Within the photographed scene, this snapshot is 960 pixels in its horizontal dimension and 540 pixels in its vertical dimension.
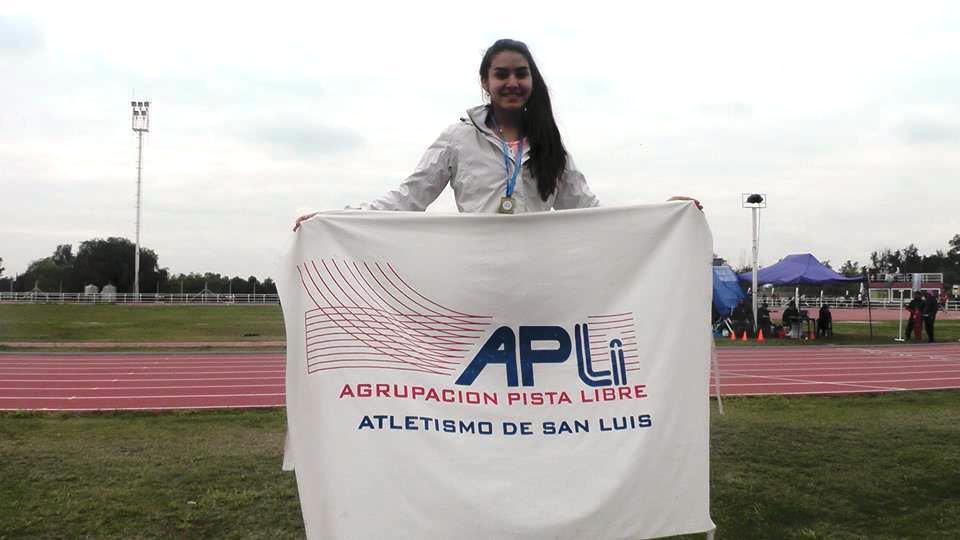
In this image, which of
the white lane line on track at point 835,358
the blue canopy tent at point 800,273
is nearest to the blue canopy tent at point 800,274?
the blue canopy tent at point 800,273

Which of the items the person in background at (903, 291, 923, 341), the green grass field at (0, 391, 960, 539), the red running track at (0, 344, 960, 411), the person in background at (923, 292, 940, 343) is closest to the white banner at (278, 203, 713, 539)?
the green grass field at (0, 391, 960, 539)

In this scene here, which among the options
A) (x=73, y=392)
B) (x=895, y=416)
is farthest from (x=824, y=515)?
(x=73, y=392)

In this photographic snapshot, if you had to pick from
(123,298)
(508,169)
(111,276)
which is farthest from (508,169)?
(111,276)

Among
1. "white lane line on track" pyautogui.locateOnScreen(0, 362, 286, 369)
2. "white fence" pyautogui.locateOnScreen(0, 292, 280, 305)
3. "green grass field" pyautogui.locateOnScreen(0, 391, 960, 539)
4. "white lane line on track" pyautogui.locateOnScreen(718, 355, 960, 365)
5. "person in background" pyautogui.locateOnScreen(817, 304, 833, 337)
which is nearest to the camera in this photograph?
"green grass field" pyautogui.locateOnScreen(0, 391, 960, 539)

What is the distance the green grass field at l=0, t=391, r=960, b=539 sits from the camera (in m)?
3.92

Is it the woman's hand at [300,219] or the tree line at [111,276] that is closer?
the woman's hand at [300,219]

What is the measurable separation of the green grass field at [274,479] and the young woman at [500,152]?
208 cm

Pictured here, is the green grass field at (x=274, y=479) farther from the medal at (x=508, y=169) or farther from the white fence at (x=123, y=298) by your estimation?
the white fence at (x=123, y=298)

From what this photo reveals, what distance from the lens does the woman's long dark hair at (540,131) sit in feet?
8.97

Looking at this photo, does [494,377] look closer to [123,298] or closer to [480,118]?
[480,118]

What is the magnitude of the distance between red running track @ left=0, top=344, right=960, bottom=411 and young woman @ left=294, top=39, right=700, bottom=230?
7158 millimetres

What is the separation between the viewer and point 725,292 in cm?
2409

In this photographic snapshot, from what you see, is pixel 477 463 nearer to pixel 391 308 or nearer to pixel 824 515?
pixel 391 308

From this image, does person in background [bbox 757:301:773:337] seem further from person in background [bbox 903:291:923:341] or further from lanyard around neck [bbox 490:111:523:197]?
lanyard around neck [bbox 490:111:523:197]
